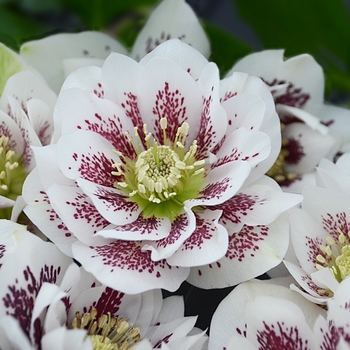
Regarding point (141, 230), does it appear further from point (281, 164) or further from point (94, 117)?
point (281, 164)

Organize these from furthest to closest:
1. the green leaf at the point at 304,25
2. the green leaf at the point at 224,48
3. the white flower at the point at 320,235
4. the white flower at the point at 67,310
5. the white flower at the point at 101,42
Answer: the green leaf at the point at 304,25
the green leaf at the point at 224,48
the white flower at the point at 101,42
the white flower at the point at 320,235
the white flower at the point at 67,310

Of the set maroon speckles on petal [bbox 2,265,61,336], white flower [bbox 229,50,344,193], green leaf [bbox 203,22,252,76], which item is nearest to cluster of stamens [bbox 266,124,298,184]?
white flower [bbox 229,50,344,193]

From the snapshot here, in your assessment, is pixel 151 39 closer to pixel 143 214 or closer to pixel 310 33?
pixel 143 214

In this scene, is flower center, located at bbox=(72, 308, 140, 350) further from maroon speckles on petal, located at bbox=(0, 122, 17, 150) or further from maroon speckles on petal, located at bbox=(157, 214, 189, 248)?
maroon speckles on petal, located at bbox=(0, 122, 17, 150)

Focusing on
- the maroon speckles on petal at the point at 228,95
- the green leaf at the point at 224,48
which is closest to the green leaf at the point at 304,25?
the green leaf at the point at 224,48

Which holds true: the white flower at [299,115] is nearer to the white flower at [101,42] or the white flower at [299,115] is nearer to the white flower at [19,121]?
the white flower at [101,42]

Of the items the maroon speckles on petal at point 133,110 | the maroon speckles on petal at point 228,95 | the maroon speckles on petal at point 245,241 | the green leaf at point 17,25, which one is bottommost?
the green leaf at point 17,25

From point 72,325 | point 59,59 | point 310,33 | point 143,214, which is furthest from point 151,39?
point 310,33

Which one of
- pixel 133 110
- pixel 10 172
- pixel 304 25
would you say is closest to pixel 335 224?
pixel 133 110
